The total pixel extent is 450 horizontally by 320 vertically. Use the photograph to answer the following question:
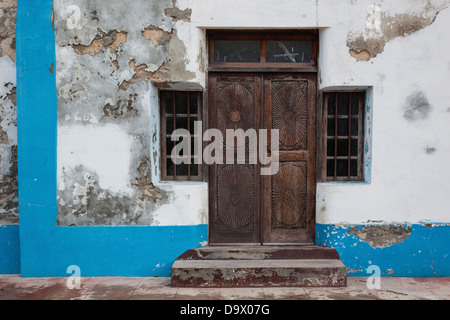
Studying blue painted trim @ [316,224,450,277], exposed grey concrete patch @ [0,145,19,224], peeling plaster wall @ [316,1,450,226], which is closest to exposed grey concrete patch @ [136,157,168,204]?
exposed grey concrete patch @ [0,145,19,224]

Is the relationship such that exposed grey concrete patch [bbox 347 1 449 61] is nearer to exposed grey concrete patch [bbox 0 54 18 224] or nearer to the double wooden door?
the double wooden door

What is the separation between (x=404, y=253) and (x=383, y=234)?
0.32 m

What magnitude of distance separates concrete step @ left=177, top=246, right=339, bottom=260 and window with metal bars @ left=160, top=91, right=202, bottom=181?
85 centimetres

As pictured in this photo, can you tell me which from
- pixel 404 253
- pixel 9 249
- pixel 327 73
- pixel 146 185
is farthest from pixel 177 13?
pixel 404 253

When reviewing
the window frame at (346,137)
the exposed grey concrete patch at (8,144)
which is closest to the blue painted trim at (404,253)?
the window frame at (346,137)

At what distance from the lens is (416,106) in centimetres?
431

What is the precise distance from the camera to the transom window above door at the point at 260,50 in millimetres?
4512

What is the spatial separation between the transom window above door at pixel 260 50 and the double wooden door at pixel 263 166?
145mm

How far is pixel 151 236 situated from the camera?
4.35 metres

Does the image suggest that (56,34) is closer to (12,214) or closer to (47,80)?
(47,80)

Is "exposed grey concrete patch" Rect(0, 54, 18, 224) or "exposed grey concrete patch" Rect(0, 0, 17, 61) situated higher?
"exposed grey concrete patch" Rect(0, 0, 17, 61)

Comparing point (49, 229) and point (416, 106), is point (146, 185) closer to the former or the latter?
point (49, 229)

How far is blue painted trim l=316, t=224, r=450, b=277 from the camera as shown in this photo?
435cm

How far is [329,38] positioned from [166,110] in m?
2.00
